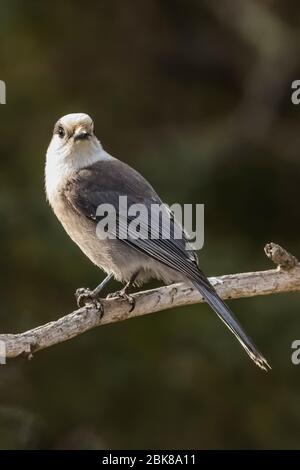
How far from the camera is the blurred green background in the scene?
10156 millimetres

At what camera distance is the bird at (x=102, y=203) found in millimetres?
6984

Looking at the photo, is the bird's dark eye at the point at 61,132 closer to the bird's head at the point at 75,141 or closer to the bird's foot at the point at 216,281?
the bird's head at the point at 75,141

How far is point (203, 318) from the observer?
1022 centimetres

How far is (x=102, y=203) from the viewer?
722 centimetres

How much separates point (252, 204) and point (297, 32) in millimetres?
1564

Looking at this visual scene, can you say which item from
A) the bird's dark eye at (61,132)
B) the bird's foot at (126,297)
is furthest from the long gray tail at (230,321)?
the bird's dark eye at (61,132)

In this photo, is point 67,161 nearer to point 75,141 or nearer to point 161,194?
point 75,141

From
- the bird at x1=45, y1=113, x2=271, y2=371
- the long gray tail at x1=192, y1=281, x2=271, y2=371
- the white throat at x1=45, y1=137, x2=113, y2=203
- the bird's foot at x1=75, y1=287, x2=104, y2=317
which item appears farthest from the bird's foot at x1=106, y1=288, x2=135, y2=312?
the white throat at x1=45, y1=137, x2=113, y2=203

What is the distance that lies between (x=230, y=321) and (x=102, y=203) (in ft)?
3.70

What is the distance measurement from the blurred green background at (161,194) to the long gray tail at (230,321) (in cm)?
328

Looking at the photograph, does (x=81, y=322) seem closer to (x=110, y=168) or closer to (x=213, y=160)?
(x=110, y=168)

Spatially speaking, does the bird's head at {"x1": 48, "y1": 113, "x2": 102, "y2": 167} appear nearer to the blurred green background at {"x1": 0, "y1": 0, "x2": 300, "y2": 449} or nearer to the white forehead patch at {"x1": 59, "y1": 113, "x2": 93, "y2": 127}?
the white forehead patch at {"x1": 59, "y1": 113, "x2": 93, "y2": 127}

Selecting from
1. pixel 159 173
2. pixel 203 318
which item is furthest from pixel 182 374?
pixel 159 173

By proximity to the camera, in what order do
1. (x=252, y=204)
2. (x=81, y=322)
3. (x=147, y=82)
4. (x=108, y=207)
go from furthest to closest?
(x=147, y=82) → (x=252, y=204) → (x=108, y=207) → (x=81, y=322)
